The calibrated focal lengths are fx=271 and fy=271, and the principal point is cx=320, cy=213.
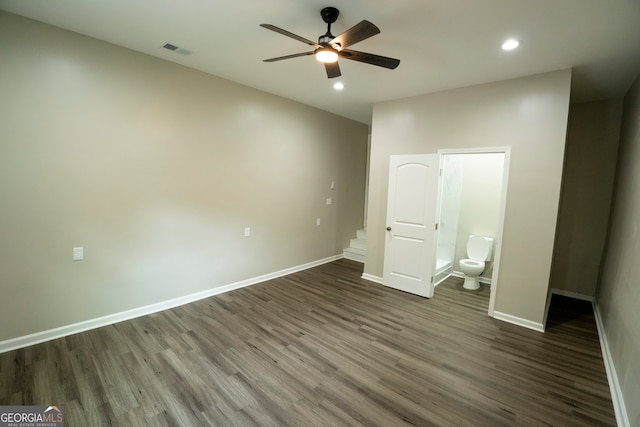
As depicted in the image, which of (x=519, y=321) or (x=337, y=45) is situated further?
(x=519, y=321)

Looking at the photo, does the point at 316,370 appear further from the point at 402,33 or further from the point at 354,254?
the point at 354,254

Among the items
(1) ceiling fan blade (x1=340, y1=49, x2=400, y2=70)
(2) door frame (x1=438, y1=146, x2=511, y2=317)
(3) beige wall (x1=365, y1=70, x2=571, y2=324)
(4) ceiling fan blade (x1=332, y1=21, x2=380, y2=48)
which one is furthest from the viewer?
(2) door frame (x1=438, y1=146, x2=511, y2=317)

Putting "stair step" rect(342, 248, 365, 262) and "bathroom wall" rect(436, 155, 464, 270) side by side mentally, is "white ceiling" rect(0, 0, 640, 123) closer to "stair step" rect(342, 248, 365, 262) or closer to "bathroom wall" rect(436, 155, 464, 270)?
"bathroom wall" rect(436, 155, 464, 270)

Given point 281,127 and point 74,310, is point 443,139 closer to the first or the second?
point 281,127

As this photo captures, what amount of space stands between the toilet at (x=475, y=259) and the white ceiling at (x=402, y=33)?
7.91 feet

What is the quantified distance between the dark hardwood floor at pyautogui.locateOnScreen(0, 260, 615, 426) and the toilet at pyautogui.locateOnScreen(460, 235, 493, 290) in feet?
2.80

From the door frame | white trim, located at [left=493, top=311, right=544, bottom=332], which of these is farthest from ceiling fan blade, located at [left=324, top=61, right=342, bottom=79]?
white trim, located at [left=493, top=311, right=544, bottom=332]

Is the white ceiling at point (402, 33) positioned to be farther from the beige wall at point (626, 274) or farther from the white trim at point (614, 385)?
the white trim at point (614, 385)

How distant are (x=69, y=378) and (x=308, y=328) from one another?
206 cm

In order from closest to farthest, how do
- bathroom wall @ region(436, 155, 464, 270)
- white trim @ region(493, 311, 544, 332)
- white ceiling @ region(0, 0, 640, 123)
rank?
white ceiling @ region(0, 0, 640, 123) → white trim @ region(493, 311, 544, 332) → bathroom wall @ region(436, 155, 464, 270)

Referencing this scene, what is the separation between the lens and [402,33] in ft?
7.75

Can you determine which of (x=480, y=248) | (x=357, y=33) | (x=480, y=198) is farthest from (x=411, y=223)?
(x=357, y=33)

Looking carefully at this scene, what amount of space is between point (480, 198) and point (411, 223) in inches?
60.8

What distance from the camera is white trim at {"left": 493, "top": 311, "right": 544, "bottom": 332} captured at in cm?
316
